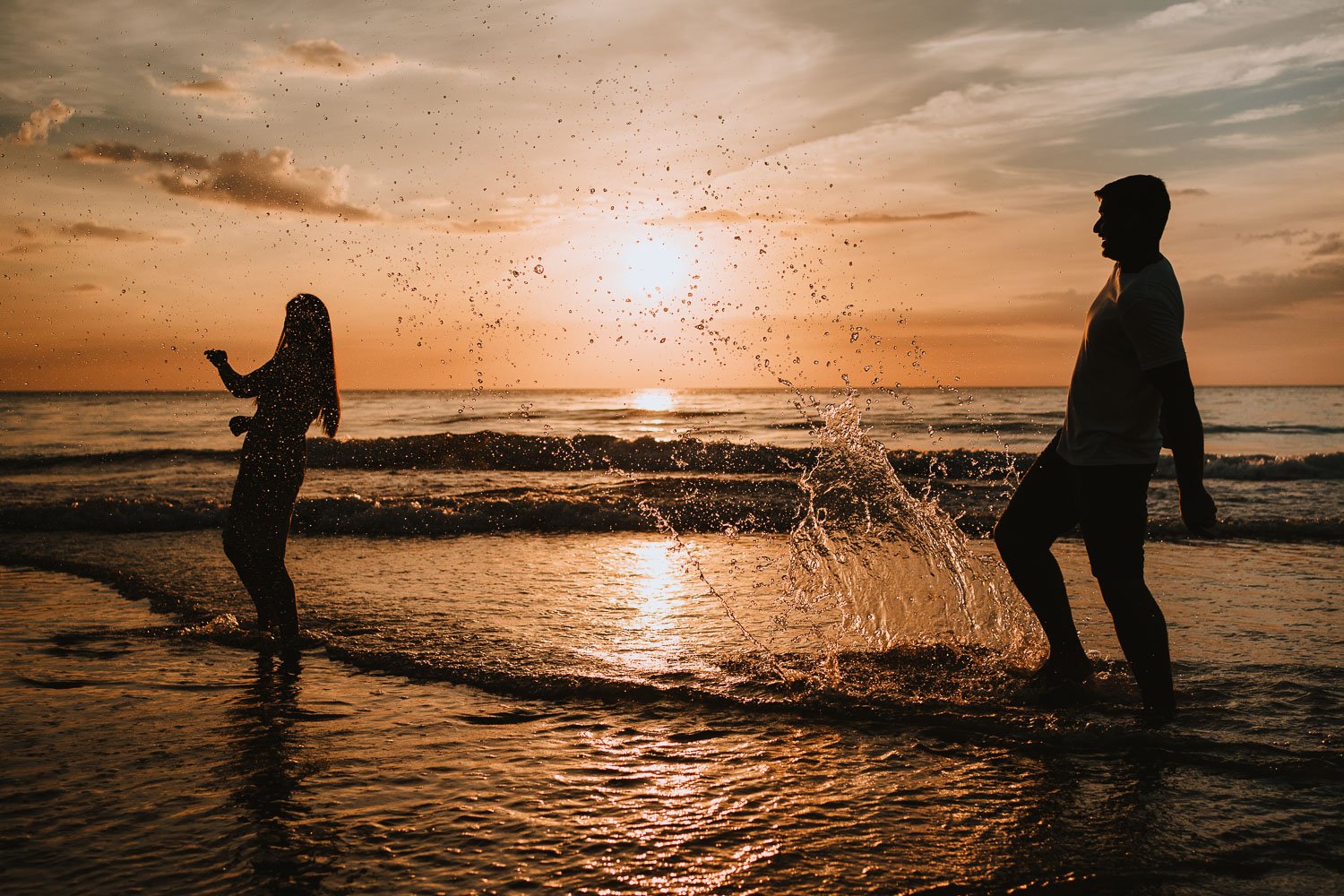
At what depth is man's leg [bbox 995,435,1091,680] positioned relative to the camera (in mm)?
4008

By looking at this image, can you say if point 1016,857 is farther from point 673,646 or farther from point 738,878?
point 673,646

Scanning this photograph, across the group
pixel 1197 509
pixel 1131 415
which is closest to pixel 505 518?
pixel 1131 415

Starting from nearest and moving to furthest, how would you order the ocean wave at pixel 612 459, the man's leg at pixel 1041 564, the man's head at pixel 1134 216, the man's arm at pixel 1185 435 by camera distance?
1. the man's arm at pixel 1185 435
2. the man's head at pixel 1134 216
3. the man's leg at pixel 1041 564
4. the ocean wave at pixel 612 459

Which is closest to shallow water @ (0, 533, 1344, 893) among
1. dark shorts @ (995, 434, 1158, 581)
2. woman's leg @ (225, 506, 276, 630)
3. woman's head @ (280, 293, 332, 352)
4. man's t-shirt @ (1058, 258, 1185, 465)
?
woman's leg @ (225, 506, 276, 630)

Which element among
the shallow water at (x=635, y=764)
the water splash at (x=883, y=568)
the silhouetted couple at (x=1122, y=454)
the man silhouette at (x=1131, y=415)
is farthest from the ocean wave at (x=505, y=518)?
the man silhouette at (x=1131, y=415)

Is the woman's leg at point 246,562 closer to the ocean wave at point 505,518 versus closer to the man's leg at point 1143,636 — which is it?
the man's leg at point 1143,636

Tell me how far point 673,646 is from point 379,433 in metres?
26.5

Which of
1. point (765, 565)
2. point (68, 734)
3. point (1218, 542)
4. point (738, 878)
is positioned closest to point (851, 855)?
point (738, 878)

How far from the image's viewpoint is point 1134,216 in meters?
3.49

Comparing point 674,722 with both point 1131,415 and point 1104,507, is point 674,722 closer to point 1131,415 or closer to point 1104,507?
point 1104,507

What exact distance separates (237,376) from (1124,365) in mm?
4481

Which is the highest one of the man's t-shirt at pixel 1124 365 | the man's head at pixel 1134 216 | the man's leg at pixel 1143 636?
the man's head at pixel 1134 216

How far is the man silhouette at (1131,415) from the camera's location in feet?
10.8

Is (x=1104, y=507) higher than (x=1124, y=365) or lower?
lower
